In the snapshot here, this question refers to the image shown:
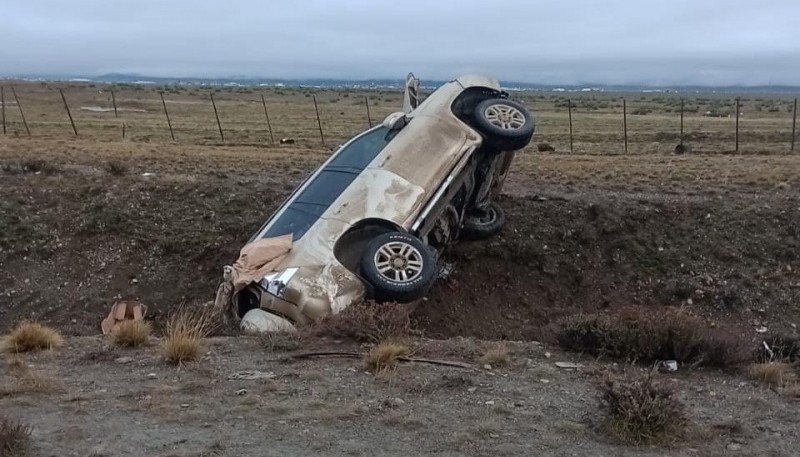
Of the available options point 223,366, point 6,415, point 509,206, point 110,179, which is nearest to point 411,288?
point 223,366

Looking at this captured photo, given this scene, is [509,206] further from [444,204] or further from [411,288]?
[411,288]

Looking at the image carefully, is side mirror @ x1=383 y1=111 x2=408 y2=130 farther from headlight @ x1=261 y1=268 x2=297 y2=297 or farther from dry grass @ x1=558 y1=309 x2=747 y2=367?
dry grass @ x1=558 y1=309 x2=747 y2=367

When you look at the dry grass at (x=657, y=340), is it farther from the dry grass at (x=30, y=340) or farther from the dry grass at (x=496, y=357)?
the dry grass at (x=30, y=340)

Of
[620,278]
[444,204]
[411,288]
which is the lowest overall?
[620,278]

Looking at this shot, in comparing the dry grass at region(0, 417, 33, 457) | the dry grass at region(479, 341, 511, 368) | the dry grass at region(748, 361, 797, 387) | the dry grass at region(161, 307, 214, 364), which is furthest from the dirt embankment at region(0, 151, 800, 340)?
the dry grass at region(0, 417, 33, 457)

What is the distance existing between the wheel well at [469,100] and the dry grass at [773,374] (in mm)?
4485

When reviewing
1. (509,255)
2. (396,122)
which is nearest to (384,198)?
(396,122)

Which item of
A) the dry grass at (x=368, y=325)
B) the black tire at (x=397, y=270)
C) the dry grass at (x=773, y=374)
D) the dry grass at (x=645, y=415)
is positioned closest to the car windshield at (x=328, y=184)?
the black tire at (x=397, y=270)

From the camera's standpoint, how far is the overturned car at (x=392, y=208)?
7422 millimetres

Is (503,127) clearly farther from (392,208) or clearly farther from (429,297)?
(429,297)

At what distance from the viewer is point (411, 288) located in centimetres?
749

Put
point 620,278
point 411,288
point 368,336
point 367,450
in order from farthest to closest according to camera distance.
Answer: point 620,278
point 411,288
point 368,336
point 367,450

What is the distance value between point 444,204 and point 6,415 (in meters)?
5.04

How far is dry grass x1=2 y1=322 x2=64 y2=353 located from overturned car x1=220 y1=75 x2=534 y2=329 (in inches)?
66.7
